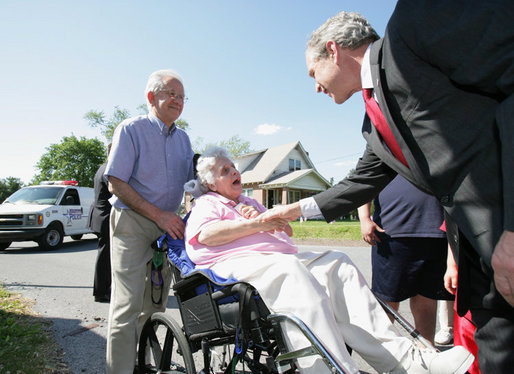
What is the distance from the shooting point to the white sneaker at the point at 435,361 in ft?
5.23

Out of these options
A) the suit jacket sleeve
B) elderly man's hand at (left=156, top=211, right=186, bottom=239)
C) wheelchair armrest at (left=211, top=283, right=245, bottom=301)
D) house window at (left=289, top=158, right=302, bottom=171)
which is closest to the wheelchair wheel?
wheelchair armrest at (left=211, top=283, right=245, bottom=301)

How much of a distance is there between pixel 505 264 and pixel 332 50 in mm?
1347

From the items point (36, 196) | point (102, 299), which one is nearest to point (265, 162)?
point (36, 196)

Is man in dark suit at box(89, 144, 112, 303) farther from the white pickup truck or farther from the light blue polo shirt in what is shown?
the white pickup truck

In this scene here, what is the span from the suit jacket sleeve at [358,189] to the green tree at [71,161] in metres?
50.8

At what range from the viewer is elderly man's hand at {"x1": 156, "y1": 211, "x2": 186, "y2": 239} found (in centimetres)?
254

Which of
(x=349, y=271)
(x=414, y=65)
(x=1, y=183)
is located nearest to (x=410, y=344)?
(x=349, y=271)

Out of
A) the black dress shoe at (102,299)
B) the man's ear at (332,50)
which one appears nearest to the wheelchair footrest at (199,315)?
the man's ear at (332,50)

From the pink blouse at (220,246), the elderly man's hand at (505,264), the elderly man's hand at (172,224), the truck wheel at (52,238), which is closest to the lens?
the elderly man's hand at (505,264)

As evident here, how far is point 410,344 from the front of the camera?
186cm

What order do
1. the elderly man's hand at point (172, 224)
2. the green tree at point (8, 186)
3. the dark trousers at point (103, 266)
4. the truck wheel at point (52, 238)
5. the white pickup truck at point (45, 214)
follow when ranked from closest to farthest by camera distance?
the elderly man's hand at point (172, 224) → the dark trousers at point (103, 266) → the white pickup truck at point (45, 214) → the truck wheel at point (52, 238) → the green tree at point (8, 186)

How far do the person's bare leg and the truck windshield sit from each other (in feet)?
38.5

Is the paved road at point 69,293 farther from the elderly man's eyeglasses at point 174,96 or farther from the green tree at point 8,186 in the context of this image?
the green tree at point 8,186

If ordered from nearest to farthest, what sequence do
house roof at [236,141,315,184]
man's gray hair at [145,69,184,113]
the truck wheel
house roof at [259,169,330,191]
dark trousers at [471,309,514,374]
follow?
dark trousers at [471,309,514,374] < man's gray hair at [145,69,184,113] < the truck wheel < house roof at [259,169,330,191] < house roof at [236,141,315,184]
